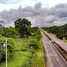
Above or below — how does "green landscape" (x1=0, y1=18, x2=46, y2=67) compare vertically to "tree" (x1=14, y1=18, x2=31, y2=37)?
below

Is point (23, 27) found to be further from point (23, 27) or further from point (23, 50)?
point (23, 50)

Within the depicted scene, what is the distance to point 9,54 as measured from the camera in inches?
2007

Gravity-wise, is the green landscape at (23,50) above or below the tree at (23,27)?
below

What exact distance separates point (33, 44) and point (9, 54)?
19.8 metres

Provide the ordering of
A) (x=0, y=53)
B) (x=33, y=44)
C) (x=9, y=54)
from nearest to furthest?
(x=0, y=53), (x=9, y=54), (x=33, y=44)

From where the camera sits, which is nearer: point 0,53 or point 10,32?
point 0,53

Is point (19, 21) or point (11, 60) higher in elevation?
point (19, 21)

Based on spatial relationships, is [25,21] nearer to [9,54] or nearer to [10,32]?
[10,32]

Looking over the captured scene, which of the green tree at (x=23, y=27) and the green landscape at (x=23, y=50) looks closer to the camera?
the green landscape at (x=23, y=50)

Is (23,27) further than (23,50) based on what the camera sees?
Yes

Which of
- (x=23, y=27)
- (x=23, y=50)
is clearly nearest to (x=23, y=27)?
(x=23, y=27)

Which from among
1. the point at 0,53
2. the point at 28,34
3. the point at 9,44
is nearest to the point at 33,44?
the point at 9,44

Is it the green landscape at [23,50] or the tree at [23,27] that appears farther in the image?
the tree at [23,27]

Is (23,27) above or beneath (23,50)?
above
